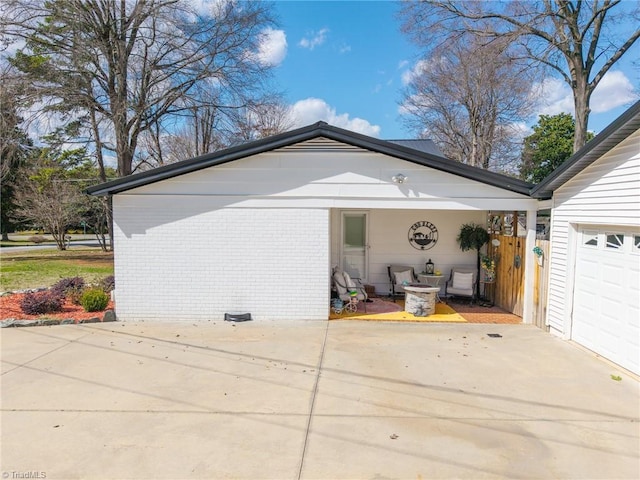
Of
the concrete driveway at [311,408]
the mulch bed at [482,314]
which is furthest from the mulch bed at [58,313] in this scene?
the mulch bed at [482,314]

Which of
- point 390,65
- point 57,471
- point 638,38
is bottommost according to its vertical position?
point 57,471

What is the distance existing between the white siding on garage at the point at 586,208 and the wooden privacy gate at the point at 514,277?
26 centimetres

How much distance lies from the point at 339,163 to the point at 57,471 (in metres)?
6.33

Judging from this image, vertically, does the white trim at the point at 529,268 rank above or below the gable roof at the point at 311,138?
below

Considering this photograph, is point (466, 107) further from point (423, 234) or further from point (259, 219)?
point (259, 219)

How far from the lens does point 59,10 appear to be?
13.5 metres

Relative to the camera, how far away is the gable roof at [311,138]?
7438mm

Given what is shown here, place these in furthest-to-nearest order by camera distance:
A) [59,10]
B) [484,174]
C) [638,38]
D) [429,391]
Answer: [59,10] → [638,38] → [484,174] → [429,391]

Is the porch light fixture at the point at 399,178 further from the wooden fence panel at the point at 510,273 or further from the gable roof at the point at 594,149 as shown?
the wooden fence panel at the point at 510,273

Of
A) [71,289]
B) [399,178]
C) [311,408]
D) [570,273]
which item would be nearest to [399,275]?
[399,178]

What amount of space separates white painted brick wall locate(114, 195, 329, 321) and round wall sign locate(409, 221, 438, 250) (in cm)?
373

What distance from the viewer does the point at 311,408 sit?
4.33 m

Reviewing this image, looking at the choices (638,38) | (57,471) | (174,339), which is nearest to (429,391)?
(57,471)

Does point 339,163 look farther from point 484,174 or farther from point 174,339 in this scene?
point 174,339
